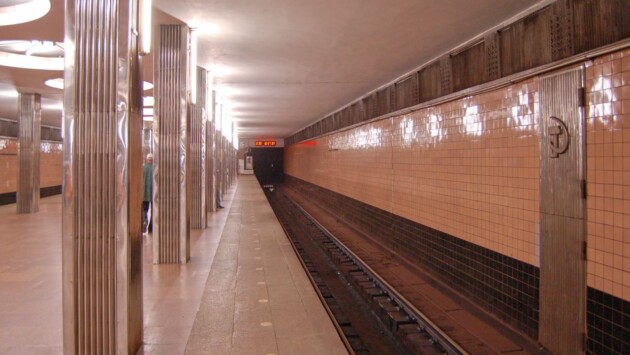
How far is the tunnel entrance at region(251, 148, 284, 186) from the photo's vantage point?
4494cm

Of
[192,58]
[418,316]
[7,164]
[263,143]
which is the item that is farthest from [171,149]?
[263,143]

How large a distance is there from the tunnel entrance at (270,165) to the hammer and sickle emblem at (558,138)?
1593 inches

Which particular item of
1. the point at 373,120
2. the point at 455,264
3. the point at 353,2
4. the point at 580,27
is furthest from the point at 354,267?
the point at 580,27

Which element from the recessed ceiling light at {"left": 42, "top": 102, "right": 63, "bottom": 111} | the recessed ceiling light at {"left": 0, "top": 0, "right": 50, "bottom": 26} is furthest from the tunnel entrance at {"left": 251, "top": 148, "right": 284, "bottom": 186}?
the recessed ceiling light at {"left": 0, "top": 0, "right": 50, "bottom": 26}

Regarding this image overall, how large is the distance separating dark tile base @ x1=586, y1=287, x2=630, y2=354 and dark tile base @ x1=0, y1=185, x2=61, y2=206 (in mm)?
18823

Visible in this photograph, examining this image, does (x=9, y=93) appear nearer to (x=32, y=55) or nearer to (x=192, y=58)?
(x=32, y=55)

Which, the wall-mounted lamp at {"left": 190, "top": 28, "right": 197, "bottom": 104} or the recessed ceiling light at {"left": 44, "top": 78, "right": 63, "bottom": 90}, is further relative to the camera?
the recessed ceiling light at {"left": 44, "top": 78, "right": 63, "bottom": 90}

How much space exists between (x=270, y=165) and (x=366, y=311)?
3826cm

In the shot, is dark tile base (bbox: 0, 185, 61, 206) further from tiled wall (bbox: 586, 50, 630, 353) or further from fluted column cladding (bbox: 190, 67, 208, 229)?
tiled wall (bbox: 586, 50, 630, 353)

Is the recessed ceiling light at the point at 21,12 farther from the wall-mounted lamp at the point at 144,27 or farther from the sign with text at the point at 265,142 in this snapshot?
the sign with text at the point at 265,142

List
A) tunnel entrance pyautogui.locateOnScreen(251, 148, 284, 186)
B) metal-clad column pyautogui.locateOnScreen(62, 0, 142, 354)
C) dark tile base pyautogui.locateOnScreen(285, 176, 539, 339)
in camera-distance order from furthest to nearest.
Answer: tunnel entrance pyautogui.locateOnScreen(251, 148, 284, 186) < dark tile base pyautogui.locateOnScreen(285, 176, 539, 339) < metal-clad column pyautogui.locateOnScreen(62, 0, 142, 354)

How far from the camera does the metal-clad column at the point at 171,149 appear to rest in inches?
271

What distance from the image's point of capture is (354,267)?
9328 millimetres

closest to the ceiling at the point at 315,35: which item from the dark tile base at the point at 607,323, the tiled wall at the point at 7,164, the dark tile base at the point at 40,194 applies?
the dark tile base at the point at 607,323
